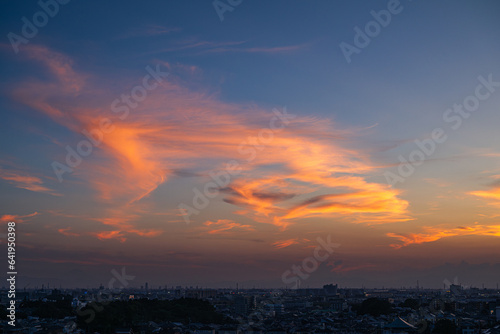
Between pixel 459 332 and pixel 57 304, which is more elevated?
pixel 57 304

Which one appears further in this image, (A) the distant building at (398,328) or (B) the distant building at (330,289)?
(B) the distant building at (330,289)

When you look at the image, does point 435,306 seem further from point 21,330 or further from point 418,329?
point 21,330

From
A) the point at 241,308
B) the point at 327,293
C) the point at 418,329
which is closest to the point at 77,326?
the point at 418,329

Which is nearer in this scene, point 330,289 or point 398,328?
point 398,328

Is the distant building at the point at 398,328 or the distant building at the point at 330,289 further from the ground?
the distant building at the point at 330,289

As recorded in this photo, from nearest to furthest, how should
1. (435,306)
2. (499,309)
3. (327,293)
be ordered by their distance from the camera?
(499,309) < (435,306) < (327,293)

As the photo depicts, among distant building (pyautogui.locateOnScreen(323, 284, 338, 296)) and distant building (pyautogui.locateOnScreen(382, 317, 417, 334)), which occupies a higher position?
distant building (pyautogui.locateOnScreen(323, 284, 338, 296))

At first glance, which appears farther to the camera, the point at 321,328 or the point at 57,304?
the point at 57,304

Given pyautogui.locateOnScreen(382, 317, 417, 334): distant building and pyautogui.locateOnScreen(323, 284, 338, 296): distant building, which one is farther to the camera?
pyautogui.locateOnScreen(323, 284, 338, 296): distant building

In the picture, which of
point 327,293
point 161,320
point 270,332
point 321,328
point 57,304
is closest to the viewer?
point 270,332

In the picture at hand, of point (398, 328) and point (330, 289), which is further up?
point (330, 289)
